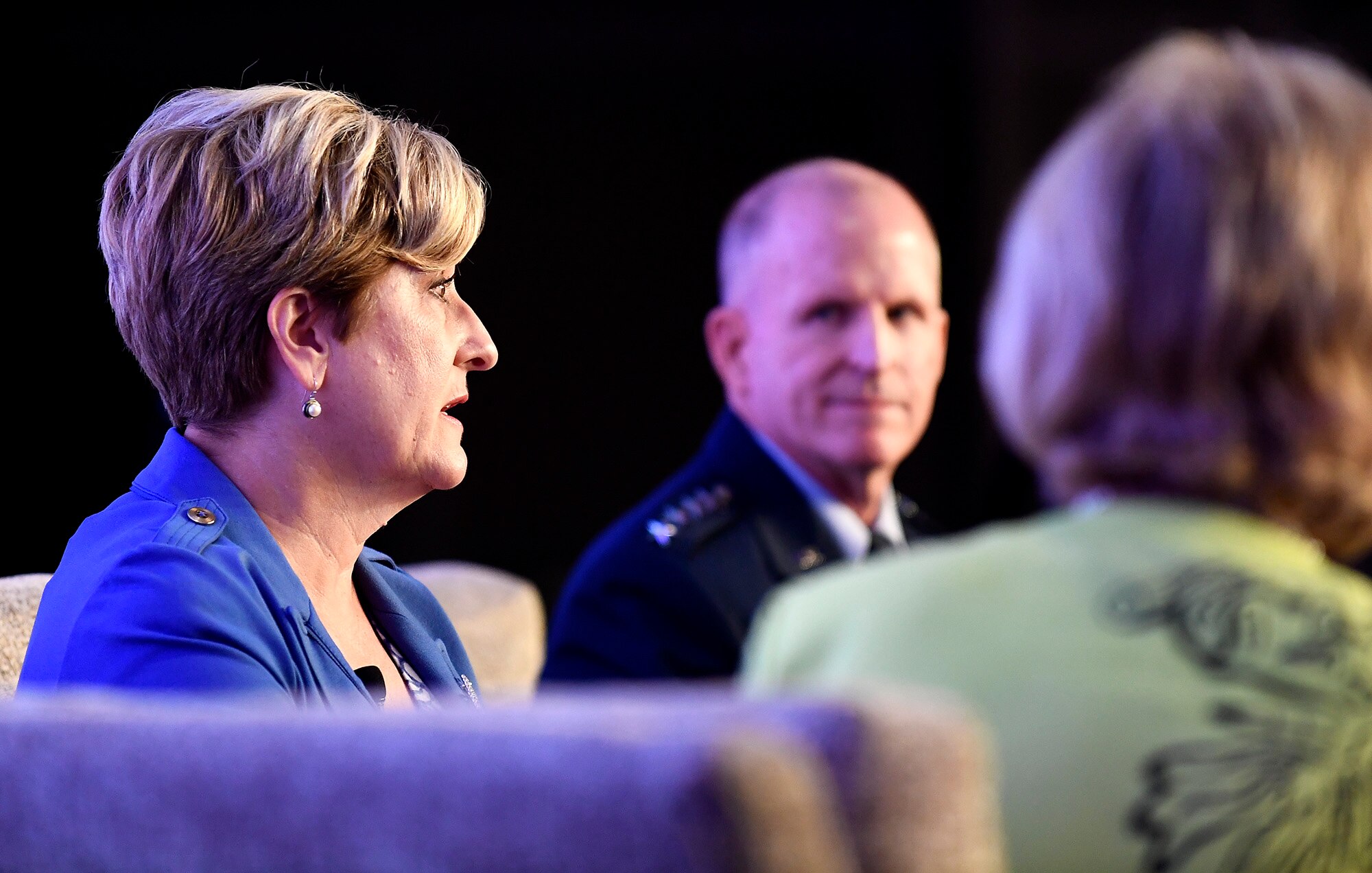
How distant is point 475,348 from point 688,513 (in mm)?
332

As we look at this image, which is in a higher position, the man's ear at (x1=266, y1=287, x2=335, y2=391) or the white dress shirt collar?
the man's ear at (x1=266, y1=287, x2=335, y2=391)

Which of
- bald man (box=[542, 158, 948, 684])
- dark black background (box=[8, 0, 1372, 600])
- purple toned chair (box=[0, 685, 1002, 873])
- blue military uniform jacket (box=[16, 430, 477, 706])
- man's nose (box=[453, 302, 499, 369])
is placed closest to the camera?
purple toned chair (box=[0, 685, 1002, 873])

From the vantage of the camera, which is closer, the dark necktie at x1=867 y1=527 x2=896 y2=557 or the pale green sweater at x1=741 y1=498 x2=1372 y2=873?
the pale green sweater at x1=741 y1=498 x2=1372 y2=873

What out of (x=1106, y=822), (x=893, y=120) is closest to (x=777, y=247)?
(x=1106, y=822)

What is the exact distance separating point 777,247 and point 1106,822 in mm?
1377

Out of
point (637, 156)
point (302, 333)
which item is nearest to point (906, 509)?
point (302, 333)

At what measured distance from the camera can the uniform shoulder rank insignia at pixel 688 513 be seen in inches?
70.9

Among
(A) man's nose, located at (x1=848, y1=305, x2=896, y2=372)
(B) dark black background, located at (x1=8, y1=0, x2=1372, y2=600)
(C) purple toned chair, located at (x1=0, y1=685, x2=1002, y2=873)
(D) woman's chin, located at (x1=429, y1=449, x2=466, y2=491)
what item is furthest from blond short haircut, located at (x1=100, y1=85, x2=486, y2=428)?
(B) dark black background, located at (x1=8, y1=0, x2=1372, y2=600)

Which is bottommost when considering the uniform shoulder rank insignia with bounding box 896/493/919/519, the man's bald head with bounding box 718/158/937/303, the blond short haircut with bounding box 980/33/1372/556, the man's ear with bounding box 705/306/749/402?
the uniform shoulder rank insignia with bounding box 896/493/919/519

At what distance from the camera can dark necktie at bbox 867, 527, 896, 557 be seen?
2016 millimetres

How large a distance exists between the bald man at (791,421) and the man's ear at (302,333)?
1.23 feet

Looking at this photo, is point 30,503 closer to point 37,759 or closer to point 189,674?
point 189,674

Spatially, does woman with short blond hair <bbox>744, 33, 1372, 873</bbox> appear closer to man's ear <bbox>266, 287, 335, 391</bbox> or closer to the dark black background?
man's ear <bbox>266, 287, 335, 391</bbox>

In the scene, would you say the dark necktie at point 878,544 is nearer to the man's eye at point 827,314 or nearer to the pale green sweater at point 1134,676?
the man's eye at point 827,314
